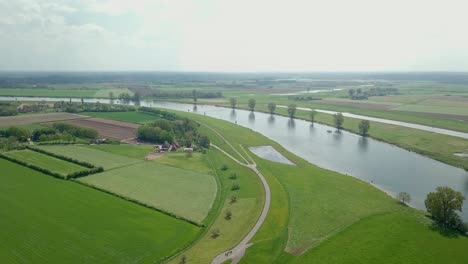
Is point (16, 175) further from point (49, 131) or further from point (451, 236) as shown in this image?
→ point (451, 236)

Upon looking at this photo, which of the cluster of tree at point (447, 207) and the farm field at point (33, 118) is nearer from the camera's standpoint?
the cluster of tree at point (447, 207)

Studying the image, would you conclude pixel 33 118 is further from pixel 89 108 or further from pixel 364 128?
pixel 364 128

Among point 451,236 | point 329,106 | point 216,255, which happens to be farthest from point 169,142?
point 329,106

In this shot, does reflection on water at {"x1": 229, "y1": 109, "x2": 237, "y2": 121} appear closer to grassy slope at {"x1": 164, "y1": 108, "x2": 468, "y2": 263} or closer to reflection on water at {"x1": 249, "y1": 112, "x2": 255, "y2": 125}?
reflection on water at {"x1": 249, "y1": 112, "x2": 255, "y2": 125}

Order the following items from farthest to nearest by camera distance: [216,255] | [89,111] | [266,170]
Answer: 1. [89,111]
2. [266,170]
3. [216,255]

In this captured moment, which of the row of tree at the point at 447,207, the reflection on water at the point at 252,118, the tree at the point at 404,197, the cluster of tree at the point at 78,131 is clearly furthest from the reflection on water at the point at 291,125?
the row of tree at the point at 447,207

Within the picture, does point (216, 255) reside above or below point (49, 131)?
below

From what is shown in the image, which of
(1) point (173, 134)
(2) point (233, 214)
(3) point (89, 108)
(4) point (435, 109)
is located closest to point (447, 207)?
(2) point (233, 214)

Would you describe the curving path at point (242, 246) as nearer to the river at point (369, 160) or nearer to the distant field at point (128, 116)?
the river at point (369, 160)
